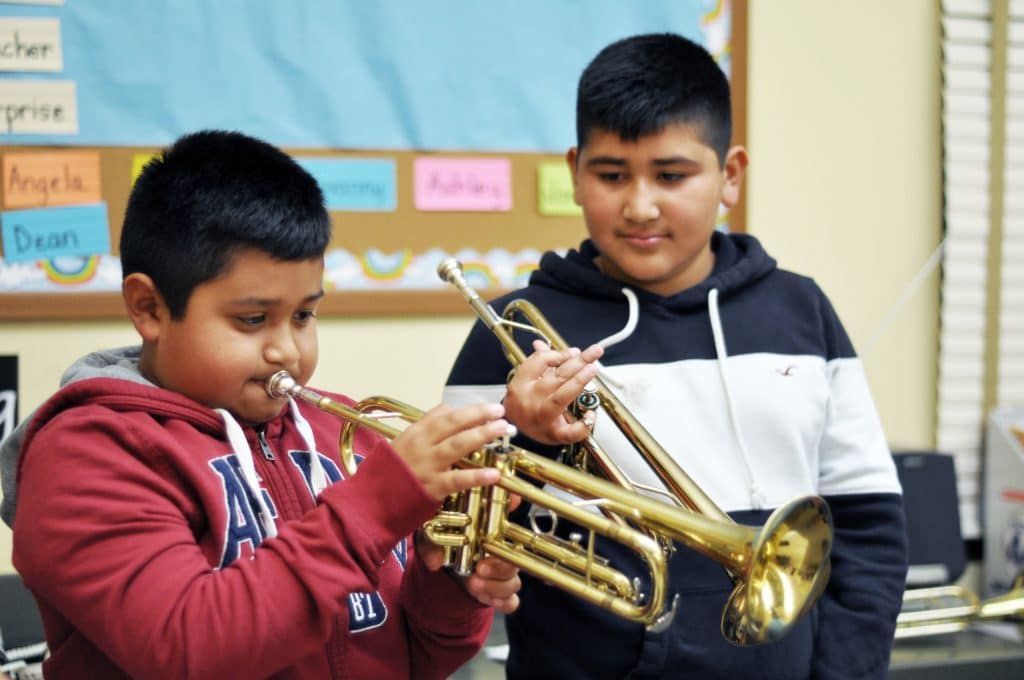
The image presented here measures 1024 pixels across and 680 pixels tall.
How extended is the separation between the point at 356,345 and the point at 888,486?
2.84 ft

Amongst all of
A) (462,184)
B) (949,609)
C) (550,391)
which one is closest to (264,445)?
(550,391)

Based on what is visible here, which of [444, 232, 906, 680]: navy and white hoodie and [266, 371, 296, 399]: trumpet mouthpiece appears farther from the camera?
[444, 232, 906, 680]: navy and white hoodie

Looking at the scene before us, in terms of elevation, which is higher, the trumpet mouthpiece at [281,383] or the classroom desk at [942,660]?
the trumpet mouthpiece at [281,383]

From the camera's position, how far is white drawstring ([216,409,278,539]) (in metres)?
0.91

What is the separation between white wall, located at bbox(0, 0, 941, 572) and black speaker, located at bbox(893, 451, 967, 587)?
16 centimetres

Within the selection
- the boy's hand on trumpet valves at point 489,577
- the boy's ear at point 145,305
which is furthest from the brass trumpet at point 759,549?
the boy's ear at point 145,305

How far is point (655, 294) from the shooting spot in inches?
48.6

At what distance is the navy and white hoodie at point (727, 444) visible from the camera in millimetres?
1125

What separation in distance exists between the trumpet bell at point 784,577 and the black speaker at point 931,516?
37.4 inches

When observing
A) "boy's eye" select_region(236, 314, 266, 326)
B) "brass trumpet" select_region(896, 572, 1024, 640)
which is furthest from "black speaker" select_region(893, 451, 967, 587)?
"boy's eye" select_region(236, 314, 266, 326)

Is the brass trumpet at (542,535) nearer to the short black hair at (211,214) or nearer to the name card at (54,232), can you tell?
the short black hair at (211,214)

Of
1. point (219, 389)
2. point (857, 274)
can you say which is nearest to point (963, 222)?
point (857, 274)

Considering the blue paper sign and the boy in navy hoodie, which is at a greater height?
the blue paper sign

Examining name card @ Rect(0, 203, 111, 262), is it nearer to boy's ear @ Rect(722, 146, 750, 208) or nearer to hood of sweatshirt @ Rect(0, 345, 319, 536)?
hood of sweatshirt @ Rect(0, 345, 319, 536)
